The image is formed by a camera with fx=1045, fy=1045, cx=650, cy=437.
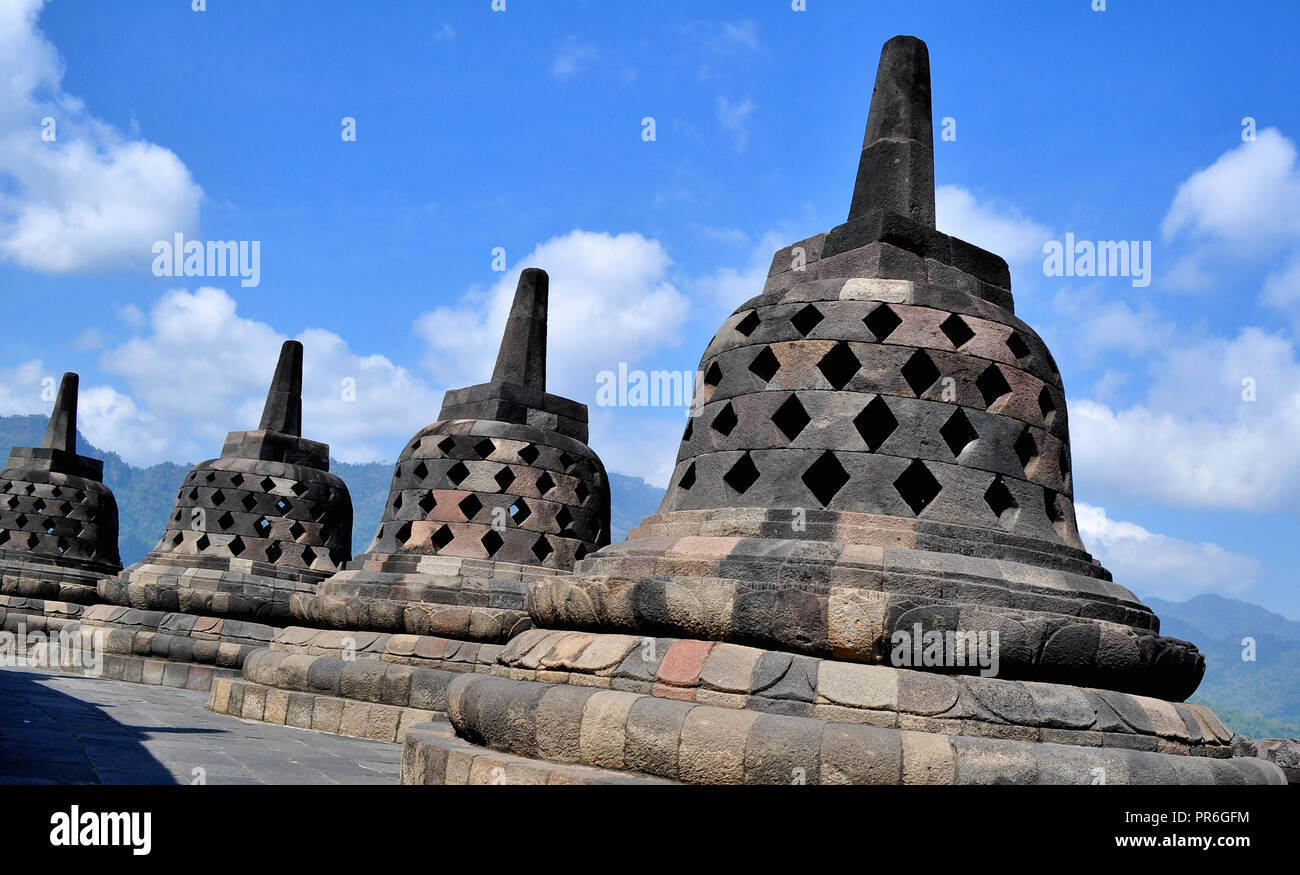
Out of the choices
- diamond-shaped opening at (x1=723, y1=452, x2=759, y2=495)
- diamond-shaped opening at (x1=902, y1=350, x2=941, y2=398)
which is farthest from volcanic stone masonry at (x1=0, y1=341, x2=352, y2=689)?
diamond-shaped opening at (x1=902, y1=350, x2=941, y2=398)

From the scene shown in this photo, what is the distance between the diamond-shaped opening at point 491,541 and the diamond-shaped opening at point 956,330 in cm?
548

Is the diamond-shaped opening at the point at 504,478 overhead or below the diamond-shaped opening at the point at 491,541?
overhead

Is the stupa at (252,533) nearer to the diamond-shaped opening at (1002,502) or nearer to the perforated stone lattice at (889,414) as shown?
the perforated stone lattice at (889,414)

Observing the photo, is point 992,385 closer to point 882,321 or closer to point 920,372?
point 920,372

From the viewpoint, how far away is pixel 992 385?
4949 mm

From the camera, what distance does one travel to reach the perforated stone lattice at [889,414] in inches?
183

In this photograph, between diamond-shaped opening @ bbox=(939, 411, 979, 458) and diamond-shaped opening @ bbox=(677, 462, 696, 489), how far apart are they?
1257 mm

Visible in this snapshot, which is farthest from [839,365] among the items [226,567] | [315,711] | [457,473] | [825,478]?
[226,567]

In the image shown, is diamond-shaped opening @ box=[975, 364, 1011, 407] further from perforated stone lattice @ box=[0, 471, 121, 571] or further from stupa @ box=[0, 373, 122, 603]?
perforated stone lattice @ box=[0, 471, 121, 571]

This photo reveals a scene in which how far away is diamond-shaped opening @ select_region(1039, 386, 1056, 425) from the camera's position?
511 cm

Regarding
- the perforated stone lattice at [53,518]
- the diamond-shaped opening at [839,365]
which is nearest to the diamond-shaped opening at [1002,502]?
the diamond-shaped opening at [839,365]
